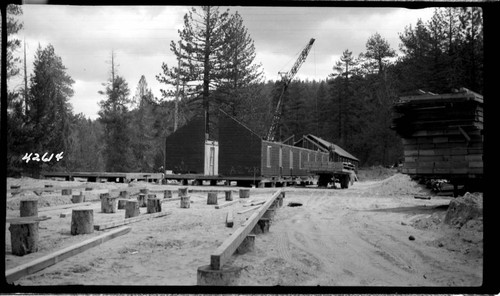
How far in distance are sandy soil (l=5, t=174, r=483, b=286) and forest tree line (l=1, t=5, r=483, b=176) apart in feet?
3.84

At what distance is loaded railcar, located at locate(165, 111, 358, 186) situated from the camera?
2612 cm

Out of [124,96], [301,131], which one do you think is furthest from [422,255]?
[301,131]

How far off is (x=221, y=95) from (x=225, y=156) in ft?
14.1

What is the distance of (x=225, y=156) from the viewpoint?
27.0 metres

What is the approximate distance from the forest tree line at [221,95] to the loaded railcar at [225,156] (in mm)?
1962

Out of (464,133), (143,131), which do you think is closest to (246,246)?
(464,133)

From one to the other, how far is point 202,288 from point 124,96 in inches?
1214

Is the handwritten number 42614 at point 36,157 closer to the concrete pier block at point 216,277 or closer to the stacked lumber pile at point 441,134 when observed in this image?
the concrete pier block at point 216,277

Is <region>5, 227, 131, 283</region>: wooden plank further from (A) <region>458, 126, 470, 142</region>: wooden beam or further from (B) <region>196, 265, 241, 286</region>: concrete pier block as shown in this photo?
(A) <region>458, 126, 470, 142</region>: wooden beam

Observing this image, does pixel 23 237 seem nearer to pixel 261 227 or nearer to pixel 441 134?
pixel 261 227

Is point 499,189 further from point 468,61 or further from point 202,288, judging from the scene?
point 202,288

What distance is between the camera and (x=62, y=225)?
7160 millimetres

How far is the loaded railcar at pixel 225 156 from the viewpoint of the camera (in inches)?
1029

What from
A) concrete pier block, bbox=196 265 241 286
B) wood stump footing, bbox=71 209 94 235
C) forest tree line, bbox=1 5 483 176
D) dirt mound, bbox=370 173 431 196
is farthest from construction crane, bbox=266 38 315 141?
concrete pier block, bbox=196 265 241 286
